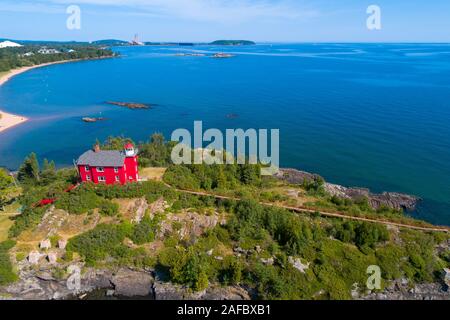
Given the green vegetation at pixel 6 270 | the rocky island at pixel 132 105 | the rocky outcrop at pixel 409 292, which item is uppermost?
the rocky island at pixel 132 105

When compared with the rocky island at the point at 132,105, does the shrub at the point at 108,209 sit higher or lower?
lower

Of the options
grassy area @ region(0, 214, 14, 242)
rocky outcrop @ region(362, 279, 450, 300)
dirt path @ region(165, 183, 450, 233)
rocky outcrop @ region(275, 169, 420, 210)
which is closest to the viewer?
rocky outcrop @ region(362, 279, 450, 300)

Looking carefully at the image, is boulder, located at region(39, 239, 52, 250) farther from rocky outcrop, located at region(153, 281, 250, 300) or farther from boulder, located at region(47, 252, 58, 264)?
rocky outcrop, located at region(153, 281, 250, 300)

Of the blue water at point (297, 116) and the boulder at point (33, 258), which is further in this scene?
the blue water at point (297, 116)

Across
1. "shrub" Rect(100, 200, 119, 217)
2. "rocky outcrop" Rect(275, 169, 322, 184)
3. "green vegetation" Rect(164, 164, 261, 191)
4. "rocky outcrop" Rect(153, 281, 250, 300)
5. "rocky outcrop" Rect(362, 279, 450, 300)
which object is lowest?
"rocky outcrop" Rect(362, 279, 450, 300)

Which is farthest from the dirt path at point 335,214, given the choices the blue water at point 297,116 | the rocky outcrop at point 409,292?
the blue water at point 297,116

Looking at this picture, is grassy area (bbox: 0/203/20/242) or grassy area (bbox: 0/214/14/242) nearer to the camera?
grassy area (bbox: 0/214/14/242)

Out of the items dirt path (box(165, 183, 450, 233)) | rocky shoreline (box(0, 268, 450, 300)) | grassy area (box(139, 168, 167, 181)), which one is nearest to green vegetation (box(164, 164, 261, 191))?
grassy area (box(139, 168, 167, 181))

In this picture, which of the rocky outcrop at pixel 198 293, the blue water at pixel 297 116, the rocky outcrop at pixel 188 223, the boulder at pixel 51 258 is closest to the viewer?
the rocky outcrop at pixel 198 293

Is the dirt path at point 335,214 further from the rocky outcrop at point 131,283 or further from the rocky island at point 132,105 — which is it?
the rocky island at point 132,105
